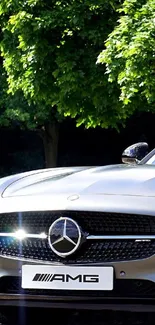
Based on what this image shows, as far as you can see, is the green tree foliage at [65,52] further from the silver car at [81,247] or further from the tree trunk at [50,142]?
the tree trunk at [50,142]

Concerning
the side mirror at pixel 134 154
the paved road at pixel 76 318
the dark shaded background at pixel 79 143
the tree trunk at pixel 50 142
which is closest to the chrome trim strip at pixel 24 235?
the paved road at pixel 76 318

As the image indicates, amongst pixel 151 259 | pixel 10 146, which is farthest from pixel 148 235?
pixel 10 146

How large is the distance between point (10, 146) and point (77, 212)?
23310 mm

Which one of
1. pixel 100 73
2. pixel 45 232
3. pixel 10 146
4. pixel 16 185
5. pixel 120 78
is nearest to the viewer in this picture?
pixel 45 232

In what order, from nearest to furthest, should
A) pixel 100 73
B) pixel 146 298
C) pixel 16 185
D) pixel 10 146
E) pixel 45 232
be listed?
pixel 146 298 → pixel 45 232 → pixel 16 185 → pixel 100 73 → pixel 10 146

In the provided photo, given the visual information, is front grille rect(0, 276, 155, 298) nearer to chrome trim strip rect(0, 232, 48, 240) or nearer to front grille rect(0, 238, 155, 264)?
front grille rect(0, 238, 155, 264)

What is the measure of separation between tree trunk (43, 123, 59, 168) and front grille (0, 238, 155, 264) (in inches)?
776

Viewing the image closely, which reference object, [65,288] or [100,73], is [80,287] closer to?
[65,288]

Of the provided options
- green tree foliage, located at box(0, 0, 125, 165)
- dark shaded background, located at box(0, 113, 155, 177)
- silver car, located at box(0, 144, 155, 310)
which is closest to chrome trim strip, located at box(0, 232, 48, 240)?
silver car, located at box(0, 144, 155, 310)

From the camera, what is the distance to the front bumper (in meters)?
3.33

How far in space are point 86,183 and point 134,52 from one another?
22.5ft

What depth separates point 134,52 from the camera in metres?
10.3

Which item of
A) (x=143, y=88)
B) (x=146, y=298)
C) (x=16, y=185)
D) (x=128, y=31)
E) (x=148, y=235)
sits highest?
(x=128, y=31)

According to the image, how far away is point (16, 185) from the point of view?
4051mm
